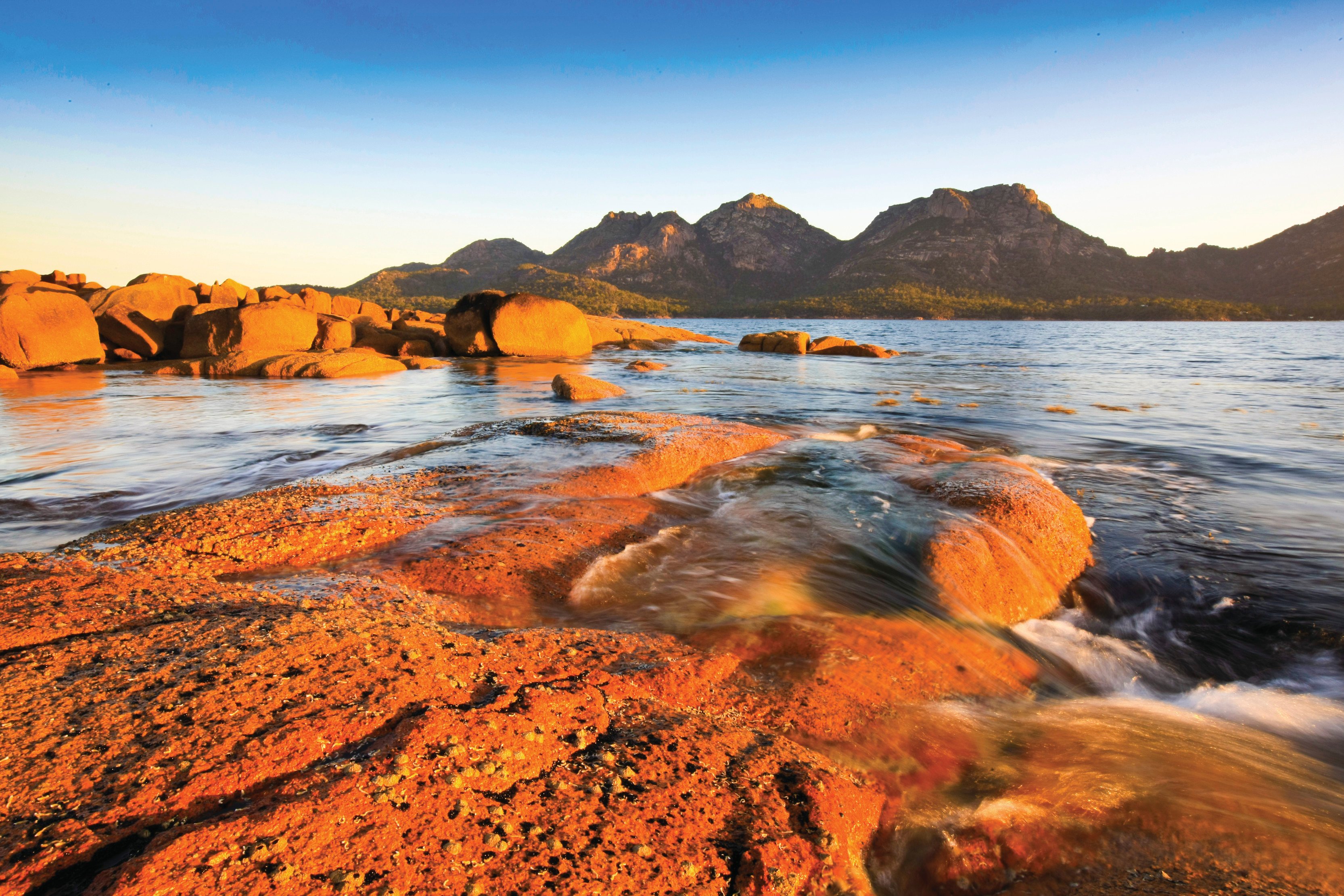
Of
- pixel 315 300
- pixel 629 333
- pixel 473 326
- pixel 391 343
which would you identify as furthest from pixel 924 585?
pixel 629 333

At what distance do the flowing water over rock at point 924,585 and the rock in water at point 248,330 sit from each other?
7.55 metres

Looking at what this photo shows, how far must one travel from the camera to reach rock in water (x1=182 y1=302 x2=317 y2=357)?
1900 centimetres

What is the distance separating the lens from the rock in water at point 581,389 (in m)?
13.3

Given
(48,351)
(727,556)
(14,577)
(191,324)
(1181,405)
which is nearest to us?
(14,577)

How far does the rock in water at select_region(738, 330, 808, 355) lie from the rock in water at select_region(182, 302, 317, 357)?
21084 millimetres

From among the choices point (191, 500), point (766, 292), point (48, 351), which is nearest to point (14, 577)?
point (191, 500)

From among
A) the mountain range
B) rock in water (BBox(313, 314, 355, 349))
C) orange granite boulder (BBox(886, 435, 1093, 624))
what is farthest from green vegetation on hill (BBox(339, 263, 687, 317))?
orange granite boulder (BBox(886, 435, 1093, 624))

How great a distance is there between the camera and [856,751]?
243 cm

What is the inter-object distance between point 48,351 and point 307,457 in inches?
663

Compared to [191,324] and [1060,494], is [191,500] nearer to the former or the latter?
[1060,494]

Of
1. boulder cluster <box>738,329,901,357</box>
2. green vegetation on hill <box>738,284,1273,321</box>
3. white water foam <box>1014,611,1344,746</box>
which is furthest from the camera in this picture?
green vegetation on hill <box>738,284,1273,321</box>

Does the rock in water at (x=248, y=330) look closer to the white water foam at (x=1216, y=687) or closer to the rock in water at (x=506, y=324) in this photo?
the rock in water at (x=506, y=324)

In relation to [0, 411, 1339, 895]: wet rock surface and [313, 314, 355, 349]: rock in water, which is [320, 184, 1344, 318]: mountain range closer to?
[313, 314, 355, 349]: rock in water

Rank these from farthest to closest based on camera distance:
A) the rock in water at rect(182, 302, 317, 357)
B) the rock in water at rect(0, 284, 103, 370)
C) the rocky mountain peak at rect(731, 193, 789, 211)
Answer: the rocky mountain peak at rect(731, 193, 789, 211) < the rock in water at rect(182, 302, 317, 357) < the rock in water at rect(0, 284, 103, 370)
